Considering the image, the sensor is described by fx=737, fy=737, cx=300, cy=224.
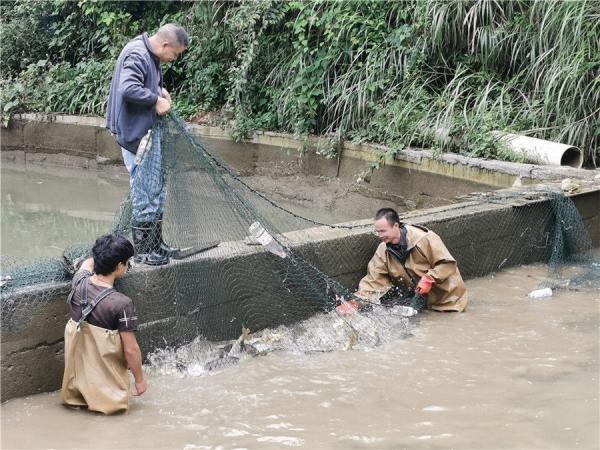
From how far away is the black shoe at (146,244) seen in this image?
484 centimetres

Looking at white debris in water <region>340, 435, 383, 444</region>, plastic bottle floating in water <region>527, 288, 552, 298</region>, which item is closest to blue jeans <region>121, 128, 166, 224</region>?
white debris in water <region>340, 435, 383, 444</region>

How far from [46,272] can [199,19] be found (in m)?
9.00

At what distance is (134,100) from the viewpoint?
15.3ft

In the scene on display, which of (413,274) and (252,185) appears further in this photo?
(252,185)

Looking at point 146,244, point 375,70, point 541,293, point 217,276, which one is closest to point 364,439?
point 217,276

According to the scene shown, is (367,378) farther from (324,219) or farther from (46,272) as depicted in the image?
(324,219)

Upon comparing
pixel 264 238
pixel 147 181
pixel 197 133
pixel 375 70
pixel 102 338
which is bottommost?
pixel 102 338

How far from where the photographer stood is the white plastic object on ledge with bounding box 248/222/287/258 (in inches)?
204

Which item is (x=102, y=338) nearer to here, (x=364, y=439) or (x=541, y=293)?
(x=364, y=439)

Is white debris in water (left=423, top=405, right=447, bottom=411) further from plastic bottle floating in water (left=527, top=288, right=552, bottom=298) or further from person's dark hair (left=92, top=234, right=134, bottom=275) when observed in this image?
plastic bottle floating in water (left=527, top=288, right=552, bottom=298)

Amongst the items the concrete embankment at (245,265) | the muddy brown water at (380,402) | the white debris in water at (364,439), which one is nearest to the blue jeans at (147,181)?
the concrete embankment at (245,265)

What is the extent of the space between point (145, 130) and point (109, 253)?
3.42 ft

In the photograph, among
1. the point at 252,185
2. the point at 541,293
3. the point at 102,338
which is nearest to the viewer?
the point at 102,338

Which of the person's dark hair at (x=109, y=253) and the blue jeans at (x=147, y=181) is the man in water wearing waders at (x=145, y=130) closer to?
the blue jeans at (x=147, y=181)
